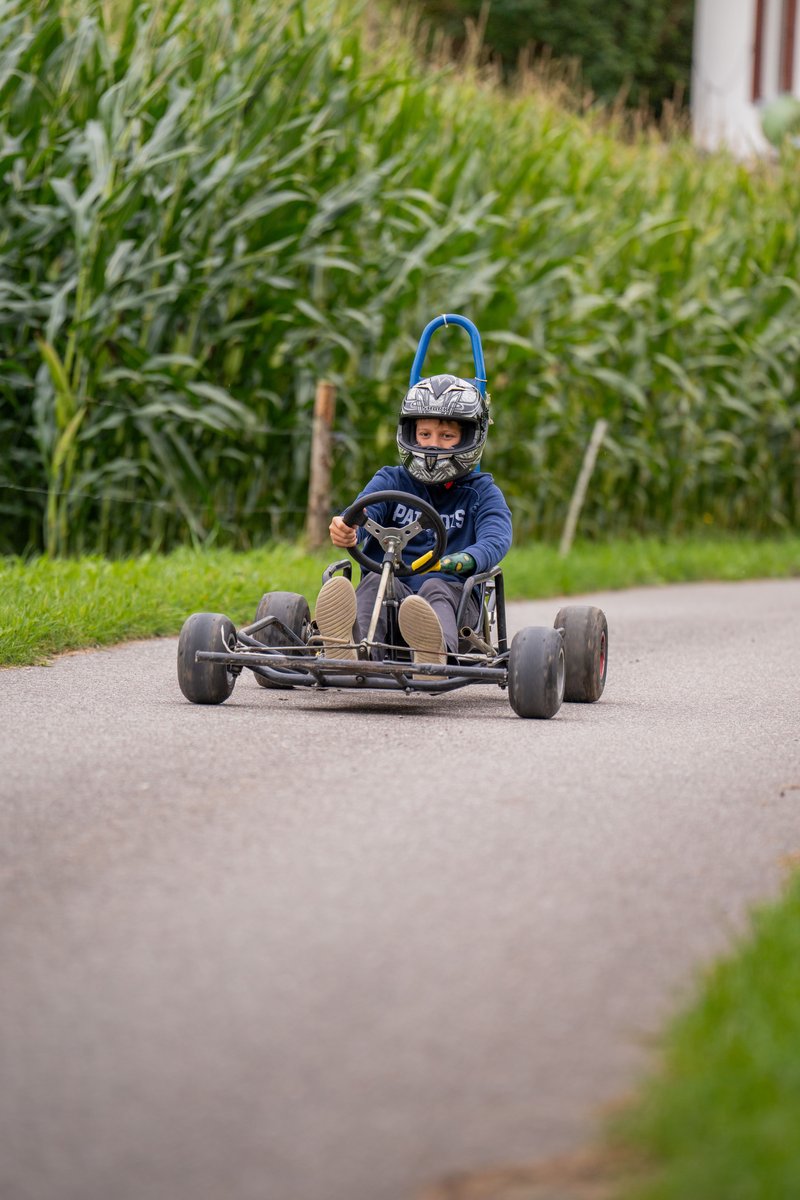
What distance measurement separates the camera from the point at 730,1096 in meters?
2.62

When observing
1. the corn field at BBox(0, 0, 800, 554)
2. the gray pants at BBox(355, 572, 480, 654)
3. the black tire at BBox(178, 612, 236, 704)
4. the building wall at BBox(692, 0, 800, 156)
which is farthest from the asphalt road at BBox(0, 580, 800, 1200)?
the building wall at BBox(692, 0, 800, 156)

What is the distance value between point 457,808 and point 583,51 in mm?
32609

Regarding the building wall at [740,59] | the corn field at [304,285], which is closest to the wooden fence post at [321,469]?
the corn field at [304,285]

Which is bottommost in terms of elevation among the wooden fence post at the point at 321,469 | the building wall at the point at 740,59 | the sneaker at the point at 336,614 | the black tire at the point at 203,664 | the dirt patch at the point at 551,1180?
the dirt patch at the point at 551,1180

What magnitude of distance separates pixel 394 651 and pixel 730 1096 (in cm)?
462

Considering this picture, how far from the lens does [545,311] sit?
14.4 meters

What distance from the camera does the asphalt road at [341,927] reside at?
105 inches

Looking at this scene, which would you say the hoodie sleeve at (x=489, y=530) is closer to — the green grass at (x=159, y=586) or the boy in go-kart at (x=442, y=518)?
the boy in go-kart at (x=442, y=518)

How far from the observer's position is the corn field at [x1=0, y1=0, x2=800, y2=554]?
10617 millimetres

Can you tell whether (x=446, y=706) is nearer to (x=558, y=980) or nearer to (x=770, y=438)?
(x=558, y=980)

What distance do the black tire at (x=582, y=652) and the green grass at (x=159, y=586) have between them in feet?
7.41

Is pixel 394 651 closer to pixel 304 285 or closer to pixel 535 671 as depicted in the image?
pixel 535 671

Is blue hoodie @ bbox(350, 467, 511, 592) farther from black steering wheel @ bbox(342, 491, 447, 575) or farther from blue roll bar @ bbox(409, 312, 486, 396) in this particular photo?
blue roll bar @ bbox(409, 312, 486, 396)

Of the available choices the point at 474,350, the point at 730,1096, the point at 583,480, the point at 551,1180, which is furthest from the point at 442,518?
the point at 583,480
